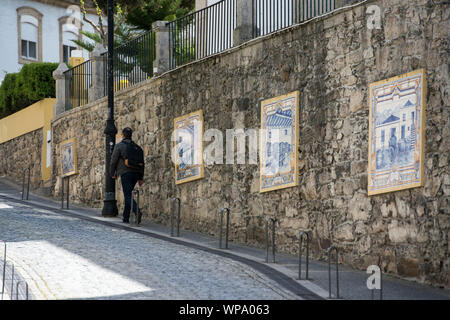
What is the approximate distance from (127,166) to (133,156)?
0.73 ft

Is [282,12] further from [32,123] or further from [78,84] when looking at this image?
[32,123]

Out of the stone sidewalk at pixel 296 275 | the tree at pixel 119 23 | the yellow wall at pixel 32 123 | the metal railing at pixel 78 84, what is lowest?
the stone sidewalk at pixel 296 275

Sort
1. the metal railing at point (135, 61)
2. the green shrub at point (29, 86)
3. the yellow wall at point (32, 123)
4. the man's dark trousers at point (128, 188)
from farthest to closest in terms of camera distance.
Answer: the green shrub at point (29, 86)
the yellow wall at point (32, 123)
the metal railing at point (135, 61)
the man's dark trousers at point (128, 188)

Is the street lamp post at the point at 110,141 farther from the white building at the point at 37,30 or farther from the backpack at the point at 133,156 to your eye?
the white building at the point at 37,30

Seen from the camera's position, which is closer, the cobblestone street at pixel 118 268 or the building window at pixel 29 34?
the cobblestone street at pixel 118 268

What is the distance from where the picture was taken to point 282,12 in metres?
13.5

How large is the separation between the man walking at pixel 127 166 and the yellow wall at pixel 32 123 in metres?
8.27

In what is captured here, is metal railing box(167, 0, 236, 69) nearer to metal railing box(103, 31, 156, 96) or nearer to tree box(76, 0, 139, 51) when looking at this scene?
metal railing box(103, 31, 156, 96)

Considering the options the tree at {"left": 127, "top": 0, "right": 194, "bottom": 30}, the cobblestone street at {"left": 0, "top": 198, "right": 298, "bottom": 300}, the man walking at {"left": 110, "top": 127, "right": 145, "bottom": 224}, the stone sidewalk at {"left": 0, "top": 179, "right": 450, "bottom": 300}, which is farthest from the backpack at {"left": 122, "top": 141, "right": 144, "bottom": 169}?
the tree at {"left": 127, "top": 0, "right": 194, "bottom": 30}

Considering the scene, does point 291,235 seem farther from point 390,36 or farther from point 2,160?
point 2,160

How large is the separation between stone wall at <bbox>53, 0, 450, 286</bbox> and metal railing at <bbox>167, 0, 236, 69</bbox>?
412mm

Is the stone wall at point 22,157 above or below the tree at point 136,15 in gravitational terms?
below

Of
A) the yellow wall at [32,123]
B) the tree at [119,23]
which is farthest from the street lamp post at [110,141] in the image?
the tree at [119,23]

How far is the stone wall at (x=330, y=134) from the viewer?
9930 millimetres
